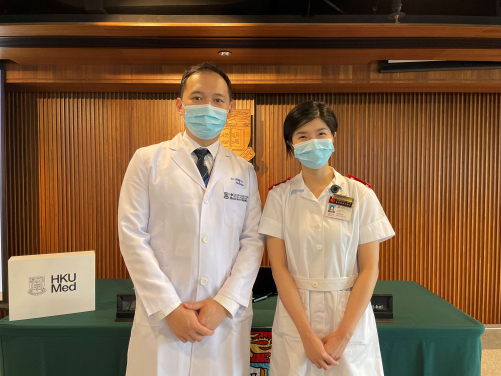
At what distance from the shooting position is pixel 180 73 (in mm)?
3346

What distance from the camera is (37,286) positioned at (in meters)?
2.07

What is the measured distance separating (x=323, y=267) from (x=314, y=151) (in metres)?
0.53

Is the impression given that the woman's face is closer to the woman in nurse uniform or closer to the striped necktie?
the woman in nurse uniform

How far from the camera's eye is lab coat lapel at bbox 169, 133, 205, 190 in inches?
63.1

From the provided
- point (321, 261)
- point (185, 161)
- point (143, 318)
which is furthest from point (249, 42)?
point (143, 318)

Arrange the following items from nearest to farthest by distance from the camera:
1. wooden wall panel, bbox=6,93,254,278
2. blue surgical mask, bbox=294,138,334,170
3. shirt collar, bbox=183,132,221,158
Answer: blue surgical mask, bbox=294,138,334,170, shirt collar, bbox=183,132,221,158, wooden wall panel, bbox=6,93,254,278

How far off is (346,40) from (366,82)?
0.68 m

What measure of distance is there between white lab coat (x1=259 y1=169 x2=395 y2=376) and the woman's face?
0.79ft

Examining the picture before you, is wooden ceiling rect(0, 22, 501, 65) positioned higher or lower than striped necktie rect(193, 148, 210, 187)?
higher

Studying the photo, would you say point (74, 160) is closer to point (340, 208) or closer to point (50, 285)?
point (50, 285)

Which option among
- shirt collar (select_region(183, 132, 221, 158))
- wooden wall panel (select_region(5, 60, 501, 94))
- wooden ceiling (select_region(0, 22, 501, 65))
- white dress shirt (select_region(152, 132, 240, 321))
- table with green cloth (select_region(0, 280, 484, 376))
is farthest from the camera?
wooden wall panel (select_region(5, 60, 501, 94))

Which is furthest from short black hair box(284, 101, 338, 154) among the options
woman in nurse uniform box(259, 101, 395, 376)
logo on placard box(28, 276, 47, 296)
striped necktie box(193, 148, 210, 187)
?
logo on placard box(28, 276, 47, 296)

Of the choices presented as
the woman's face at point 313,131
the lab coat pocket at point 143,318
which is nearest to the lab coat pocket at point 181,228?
the lab coat pocket at point 143,318

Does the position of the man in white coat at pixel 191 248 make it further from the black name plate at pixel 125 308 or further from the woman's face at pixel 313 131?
the black name plate at pixel 125 308
